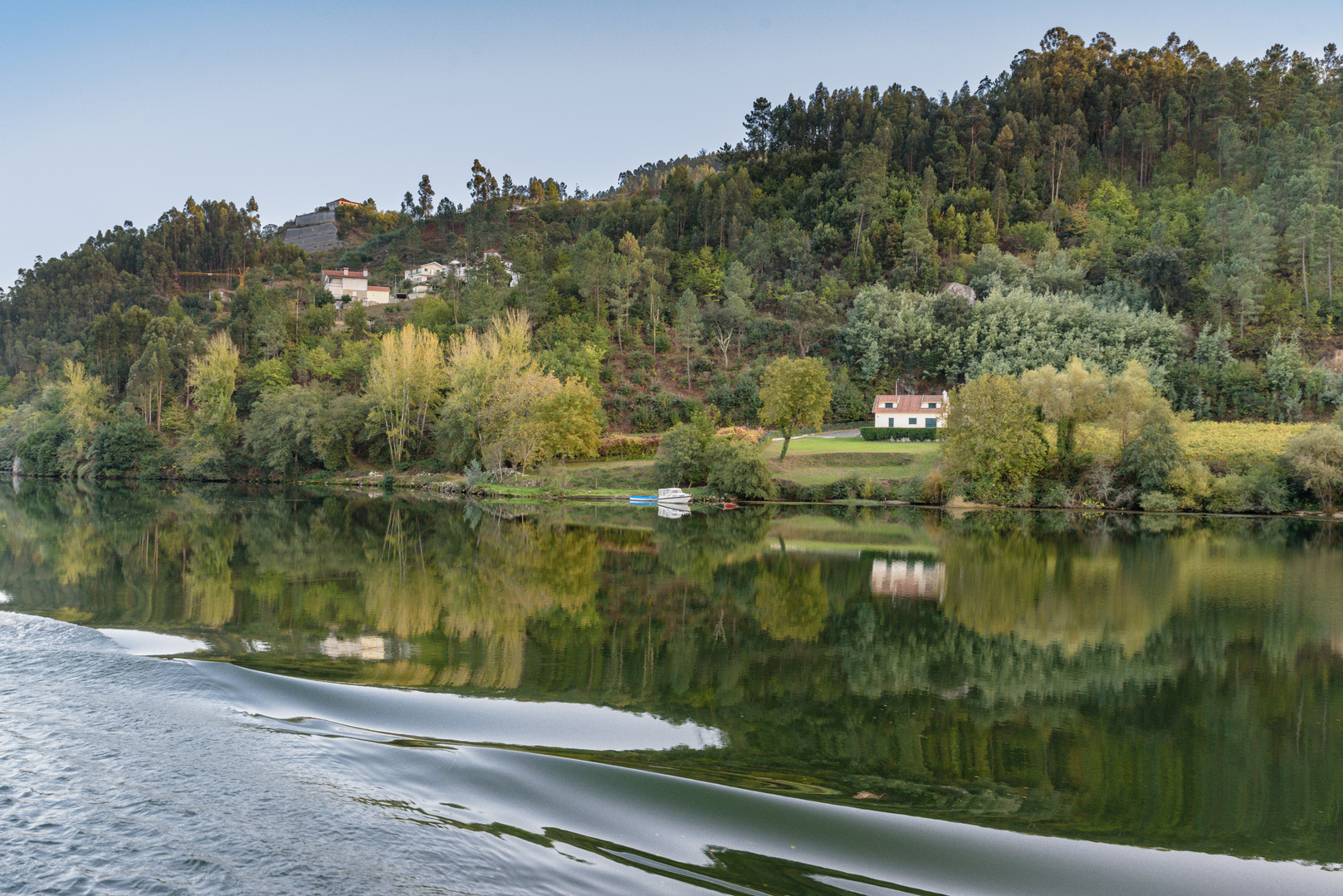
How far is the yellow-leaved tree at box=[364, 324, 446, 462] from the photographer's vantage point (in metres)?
52.3

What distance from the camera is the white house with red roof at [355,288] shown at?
96688 millimetres

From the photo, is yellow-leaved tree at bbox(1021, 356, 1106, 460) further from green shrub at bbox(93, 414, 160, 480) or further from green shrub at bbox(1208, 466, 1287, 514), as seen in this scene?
green shrub at bbox(93, 414, 160, 480)

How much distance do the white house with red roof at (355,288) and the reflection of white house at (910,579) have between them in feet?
285

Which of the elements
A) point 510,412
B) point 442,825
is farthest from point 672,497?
point 442,825

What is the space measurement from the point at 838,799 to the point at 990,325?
185 ft

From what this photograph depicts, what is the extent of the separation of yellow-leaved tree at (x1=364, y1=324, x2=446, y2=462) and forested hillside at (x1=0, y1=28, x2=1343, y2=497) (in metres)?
0.47

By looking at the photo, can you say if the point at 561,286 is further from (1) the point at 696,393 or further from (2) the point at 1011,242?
(2) the point at 1011,242

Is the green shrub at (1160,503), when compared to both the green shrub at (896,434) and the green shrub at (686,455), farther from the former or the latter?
the green shrub at (686,455)

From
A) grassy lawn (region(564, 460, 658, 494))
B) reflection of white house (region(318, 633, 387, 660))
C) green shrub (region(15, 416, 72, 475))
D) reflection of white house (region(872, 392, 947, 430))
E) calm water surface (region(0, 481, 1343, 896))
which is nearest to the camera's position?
calm water surface (region(0, 481, 1343, 896))

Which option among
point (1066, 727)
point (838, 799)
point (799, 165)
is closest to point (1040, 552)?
point (1066, 727)

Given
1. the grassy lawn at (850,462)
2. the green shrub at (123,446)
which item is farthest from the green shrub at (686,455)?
the green shrub at (123,446)

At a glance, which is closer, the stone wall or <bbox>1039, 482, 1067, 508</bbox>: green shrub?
<bbox>1039, 482, 1067, 508</bbox>: green shrub

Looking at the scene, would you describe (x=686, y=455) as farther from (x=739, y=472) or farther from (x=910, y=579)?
(x=910, y=579)

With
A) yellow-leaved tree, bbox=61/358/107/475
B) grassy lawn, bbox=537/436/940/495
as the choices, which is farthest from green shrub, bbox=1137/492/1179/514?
yellow-leaved tree, bbox=61/358/107/475
